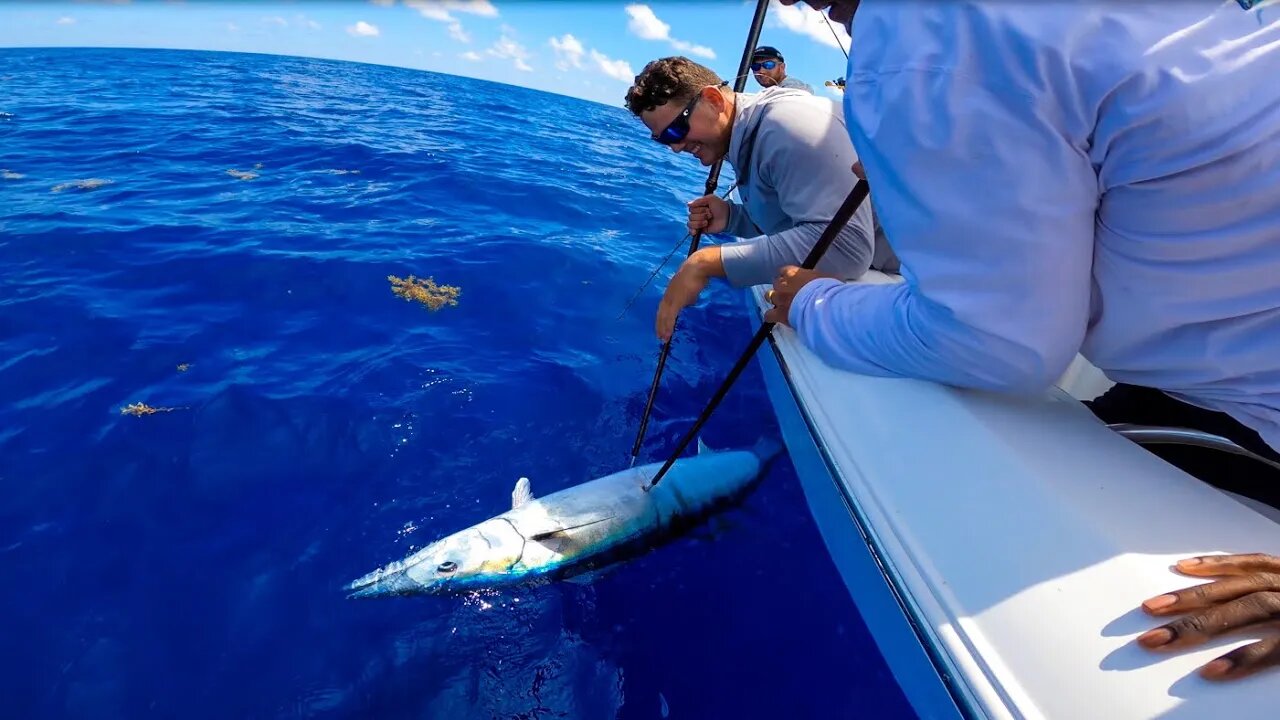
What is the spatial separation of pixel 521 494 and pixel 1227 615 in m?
2.54

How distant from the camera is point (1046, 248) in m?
1.28

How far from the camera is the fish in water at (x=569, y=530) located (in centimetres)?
258

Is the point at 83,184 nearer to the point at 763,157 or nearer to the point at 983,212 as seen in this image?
the point at 763,157

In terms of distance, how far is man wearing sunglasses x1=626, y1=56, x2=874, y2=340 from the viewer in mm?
2783

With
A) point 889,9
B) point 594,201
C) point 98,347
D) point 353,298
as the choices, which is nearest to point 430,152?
point 594,201

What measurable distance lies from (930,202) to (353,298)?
16.5 ft

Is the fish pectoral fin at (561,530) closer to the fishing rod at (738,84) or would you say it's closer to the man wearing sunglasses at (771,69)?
the fishing rod at (738,84)

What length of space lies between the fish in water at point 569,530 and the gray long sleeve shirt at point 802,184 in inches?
43.2

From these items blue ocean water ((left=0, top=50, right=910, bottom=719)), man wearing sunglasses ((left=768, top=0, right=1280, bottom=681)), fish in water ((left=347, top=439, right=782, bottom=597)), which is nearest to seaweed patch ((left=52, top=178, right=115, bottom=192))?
blue ocean water ((left=0, top=50, right=910, bottom=719))

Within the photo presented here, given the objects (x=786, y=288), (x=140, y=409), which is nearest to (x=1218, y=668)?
(x=786, y=288)

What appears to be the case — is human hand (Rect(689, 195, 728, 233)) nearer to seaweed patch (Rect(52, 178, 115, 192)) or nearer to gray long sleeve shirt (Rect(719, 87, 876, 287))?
gray long sleeve shirt (Rect(719, 87, 876, 287))

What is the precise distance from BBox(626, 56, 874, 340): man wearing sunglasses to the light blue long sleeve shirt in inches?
50.8

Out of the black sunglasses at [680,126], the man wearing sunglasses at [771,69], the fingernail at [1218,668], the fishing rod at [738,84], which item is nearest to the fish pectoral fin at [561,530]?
the fishing rod at [738,84]

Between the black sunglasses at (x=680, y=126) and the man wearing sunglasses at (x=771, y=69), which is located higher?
the man wearing sunglasses at (x=771, y=69)
